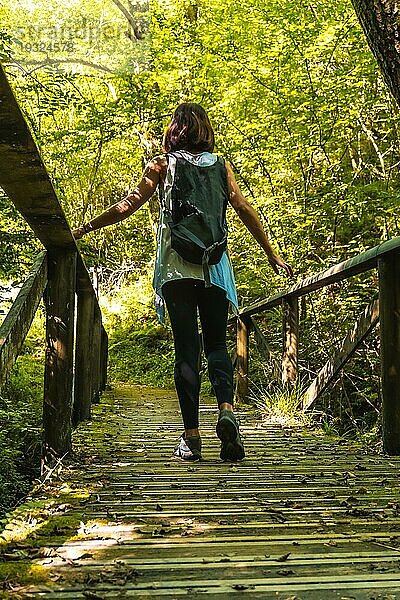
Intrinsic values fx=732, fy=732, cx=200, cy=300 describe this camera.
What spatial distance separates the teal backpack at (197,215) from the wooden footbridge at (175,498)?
0.49m

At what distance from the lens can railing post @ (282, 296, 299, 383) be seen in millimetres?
5910

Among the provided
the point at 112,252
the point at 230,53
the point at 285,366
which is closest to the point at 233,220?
the point at 230,53

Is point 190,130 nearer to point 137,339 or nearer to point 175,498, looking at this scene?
point 175,498

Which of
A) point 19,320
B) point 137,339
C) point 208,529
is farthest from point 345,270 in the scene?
point 137,339

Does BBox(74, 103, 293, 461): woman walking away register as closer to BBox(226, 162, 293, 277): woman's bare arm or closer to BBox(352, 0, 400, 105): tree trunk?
BBox(226, 162, 293, 277): woman's bare arm

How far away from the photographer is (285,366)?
602 cm

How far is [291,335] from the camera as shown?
5926mm

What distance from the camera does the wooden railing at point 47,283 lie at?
6.88ft

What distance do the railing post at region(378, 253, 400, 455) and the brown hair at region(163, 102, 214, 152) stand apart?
1052mm

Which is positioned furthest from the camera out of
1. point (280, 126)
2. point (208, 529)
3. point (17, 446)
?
point (280, 126)

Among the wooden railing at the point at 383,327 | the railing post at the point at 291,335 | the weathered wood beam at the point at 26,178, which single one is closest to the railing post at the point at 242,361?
the railing post at the point at 291,335

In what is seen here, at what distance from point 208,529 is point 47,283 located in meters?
1.54

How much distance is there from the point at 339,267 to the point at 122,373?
10.6 meters

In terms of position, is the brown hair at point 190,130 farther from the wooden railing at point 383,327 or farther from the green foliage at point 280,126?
the green foliage at point 280,126
